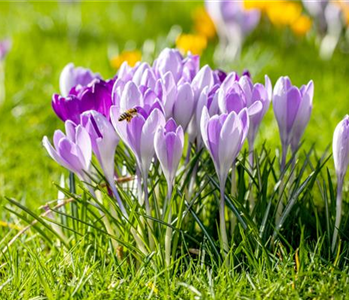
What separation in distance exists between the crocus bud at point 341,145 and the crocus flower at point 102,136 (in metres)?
0.56

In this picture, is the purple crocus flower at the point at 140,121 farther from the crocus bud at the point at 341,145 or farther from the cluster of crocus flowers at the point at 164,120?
the crocus bud at the point at 341,145

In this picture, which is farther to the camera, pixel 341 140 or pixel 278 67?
pixel 278 67

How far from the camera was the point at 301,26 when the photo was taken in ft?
13.6

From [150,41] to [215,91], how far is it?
2291mm

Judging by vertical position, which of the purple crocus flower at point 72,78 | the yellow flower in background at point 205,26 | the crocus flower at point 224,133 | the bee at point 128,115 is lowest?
the crocus flower at point 224,133

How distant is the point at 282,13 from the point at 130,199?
2721 millimetres

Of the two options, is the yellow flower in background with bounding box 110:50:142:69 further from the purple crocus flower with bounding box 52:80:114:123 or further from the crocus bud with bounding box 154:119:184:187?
the crocus bud with bounding box 154:119:184:187

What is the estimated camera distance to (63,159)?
1739mm

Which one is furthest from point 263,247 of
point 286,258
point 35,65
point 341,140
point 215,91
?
point 35,65

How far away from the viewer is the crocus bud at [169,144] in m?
1.65

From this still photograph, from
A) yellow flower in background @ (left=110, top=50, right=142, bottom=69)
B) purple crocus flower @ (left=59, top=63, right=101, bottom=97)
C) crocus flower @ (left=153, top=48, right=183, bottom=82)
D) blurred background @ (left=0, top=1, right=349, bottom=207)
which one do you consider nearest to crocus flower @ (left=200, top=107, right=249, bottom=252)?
crocus flower @ (left=153, top=48, right=183, bottom=82)

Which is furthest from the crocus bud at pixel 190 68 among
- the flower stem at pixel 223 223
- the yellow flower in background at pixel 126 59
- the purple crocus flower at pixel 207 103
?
the yellow flower in background at pixel 126 59

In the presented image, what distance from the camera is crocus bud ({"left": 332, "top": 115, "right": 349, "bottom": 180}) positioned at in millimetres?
1699

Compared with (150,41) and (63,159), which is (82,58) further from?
(63,159)
